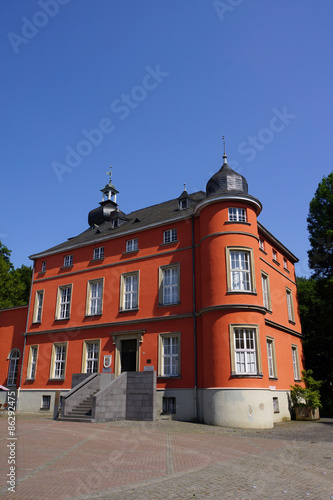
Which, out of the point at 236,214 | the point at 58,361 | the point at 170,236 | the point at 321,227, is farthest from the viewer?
the point at 321,227

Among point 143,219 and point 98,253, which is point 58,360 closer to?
point 98,253

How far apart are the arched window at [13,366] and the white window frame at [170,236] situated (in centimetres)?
1442

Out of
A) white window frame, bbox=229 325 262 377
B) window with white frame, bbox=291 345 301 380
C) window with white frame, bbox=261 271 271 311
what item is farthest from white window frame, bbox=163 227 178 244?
window with white frame, bbox=291 345 301 380

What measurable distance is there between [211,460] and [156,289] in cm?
1384

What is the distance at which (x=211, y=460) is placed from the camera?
945 centimetres

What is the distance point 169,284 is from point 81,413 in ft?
26.1

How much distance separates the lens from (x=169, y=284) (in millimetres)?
22703

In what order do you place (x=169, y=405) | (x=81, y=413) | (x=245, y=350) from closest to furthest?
(x=245, y=350)
(x=81, y=413)
(x=169, y=405)

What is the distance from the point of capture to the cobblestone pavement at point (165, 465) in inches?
263

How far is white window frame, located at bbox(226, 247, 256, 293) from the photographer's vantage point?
19812mm

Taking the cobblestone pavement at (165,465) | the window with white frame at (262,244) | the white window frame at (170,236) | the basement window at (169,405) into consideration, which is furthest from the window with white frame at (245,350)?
the white window frame at (170,236)

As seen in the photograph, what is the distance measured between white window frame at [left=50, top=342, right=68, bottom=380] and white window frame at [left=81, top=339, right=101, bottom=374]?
1.73 m

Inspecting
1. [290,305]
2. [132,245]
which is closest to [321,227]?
[290,305]

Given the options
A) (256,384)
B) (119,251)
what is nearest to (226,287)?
(256,384)
